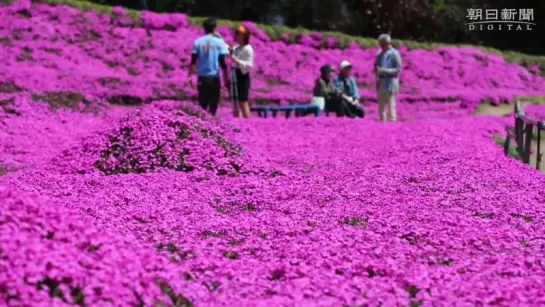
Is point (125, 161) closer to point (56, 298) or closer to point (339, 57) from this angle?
point (56, 298)

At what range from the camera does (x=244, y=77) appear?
759 inches

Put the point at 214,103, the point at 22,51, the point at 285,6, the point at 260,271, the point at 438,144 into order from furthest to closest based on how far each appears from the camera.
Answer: the point at 285,6
the point at 22,51
the point at 214,103
the point at 438,144
the point at 260,271

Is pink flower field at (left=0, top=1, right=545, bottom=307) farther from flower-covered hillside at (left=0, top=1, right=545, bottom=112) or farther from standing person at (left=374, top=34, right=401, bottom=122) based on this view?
standing person at (left=374, top=34, right=401, bottom=122)

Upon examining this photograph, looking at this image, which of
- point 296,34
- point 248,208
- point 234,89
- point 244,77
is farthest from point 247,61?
point 296,34

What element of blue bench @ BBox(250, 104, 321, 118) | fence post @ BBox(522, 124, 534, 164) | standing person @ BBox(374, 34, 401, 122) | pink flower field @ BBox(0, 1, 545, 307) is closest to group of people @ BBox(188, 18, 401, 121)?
standing person @ BBox(374, 34, 401, 122)

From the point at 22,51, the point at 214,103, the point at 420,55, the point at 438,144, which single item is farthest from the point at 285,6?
the point at 438,144

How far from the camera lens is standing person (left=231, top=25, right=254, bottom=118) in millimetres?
18953

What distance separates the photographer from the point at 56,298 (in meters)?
5.07

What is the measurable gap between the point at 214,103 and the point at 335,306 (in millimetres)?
12610

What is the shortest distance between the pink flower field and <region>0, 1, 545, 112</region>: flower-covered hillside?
574 millimetres

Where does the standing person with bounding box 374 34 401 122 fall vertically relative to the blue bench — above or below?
above

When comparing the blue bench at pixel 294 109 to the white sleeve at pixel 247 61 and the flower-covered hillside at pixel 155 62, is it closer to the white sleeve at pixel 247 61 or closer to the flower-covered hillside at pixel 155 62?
the flower-covered hillside at pixel 155 62

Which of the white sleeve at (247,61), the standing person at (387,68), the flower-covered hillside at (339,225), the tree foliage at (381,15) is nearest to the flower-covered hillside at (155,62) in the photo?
the white sleeve at (247,61)

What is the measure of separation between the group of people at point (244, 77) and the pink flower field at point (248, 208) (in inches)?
39.6
